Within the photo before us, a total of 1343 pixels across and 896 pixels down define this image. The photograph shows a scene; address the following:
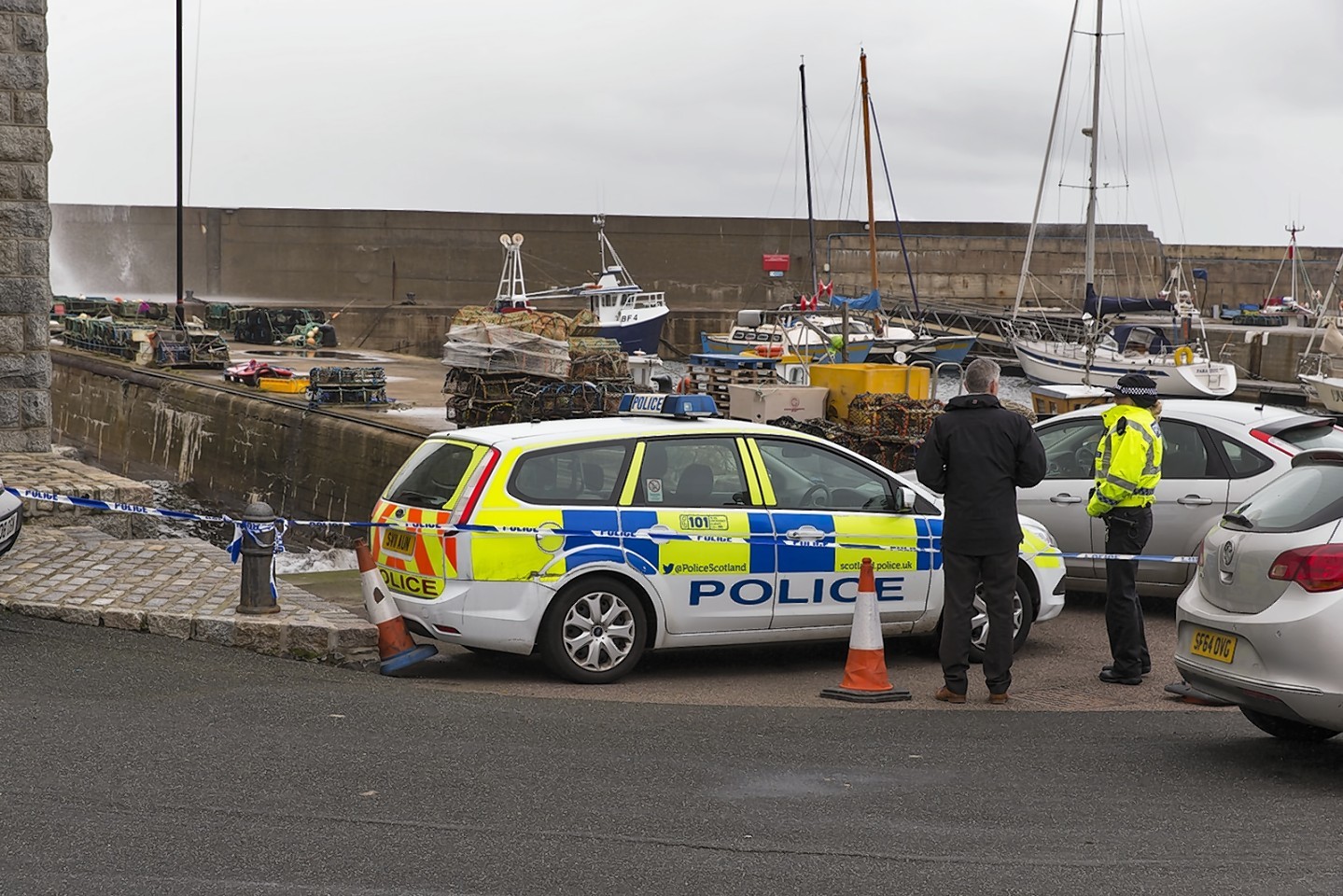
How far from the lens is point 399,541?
8586 mm

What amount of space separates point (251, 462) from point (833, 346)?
10328mm

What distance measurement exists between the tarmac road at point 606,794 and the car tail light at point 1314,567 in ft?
2.76

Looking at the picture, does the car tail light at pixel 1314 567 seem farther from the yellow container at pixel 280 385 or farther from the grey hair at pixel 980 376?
the yellow container at pixel 280 385

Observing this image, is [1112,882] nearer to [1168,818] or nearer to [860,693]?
[1168,818]

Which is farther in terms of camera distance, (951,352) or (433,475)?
(951,352)

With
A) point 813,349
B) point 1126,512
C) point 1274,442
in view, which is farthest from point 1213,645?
Answer: point 813,349

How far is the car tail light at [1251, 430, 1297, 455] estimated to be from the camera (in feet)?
34.9

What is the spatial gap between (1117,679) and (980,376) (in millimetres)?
1995

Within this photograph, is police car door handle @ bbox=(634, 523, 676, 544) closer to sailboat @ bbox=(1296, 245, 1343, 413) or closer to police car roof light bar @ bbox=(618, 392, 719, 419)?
police car roof light bar @ bbox=(618, 392, 719, 419)

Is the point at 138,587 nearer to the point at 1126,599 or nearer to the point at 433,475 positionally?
the point at 433,475

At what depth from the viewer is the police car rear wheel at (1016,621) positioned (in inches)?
362

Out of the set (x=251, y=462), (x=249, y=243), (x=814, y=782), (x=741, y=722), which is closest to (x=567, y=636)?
(x=741, y=722)

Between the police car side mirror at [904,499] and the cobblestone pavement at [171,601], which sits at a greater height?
the police car side mirror at [904,499]

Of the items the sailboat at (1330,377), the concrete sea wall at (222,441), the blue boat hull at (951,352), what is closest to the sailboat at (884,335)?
the blue boat hull at (951,352)
